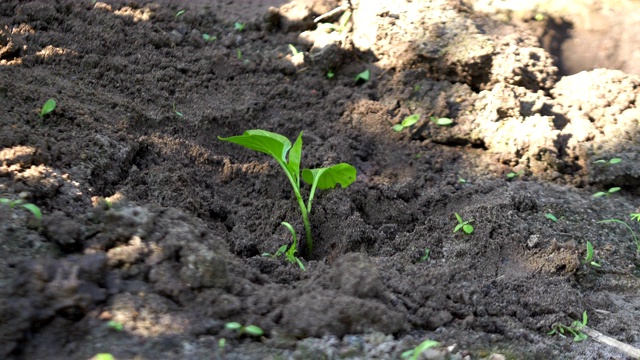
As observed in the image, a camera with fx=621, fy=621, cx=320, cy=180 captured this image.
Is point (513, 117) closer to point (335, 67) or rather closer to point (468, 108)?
point (468, 108)

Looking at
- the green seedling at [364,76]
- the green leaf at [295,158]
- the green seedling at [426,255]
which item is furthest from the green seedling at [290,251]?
the green seedling at [364,76]

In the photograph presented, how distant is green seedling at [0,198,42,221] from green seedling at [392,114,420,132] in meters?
1.87

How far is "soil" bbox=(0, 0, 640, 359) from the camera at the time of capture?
1.80 metres

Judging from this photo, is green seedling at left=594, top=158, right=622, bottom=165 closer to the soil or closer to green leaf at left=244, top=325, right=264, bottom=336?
the soil

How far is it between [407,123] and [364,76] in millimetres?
431

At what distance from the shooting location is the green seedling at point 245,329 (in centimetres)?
177

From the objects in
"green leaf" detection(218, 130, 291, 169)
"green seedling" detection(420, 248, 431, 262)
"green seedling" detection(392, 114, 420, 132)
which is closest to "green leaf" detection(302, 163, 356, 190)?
"green leaf" detection(218, 130, 291, 169)

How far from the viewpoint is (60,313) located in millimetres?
1681

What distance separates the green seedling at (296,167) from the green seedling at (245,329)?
2.77 feet

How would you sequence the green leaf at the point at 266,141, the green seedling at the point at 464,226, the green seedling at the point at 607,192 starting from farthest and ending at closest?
the green seedling at the point at 607,192, the green seedling at the point at 464,226, the green leaf at the point at 266,141

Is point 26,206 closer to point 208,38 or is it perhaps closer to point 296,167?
point 296,167

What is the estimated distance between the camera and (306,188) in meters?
2.88

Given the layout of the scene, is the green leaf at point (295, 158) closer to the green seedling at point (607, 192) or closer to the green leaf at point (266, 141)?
the green leaf at point (266, 141)

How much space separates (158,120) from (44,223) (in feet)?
3.76
